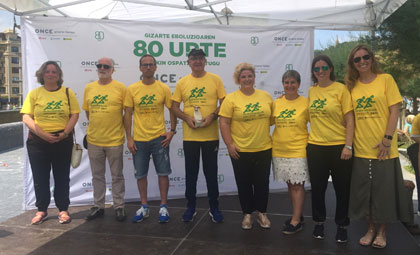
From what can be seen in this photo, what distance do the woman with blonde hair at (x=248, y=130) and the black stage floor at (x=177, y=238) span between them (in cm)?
48

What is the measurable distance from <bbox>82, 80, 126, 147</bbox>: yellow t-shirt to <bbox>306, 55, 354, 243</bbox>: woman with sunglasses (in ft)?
6.32

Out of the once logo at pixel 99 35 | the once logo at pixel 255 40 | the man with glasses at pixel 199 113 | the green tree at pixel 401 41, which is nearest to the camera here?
the man with glasses at pixel 199 113

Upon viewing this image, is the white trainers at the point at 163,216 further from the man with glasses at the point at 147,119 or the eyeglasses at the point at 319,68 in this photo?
the eyeglasses at the point at 319,68

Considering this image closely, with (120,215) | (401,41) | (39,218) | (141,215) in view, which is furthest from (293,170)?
(401,41)

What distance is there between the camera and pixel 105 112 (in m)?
3.46

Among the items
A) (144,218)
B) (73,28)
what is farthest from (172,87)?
(144,218)

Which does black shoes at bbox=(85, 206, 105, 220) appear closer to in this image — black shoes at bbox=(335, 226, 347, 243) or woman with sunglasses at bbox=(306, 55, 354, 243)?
woman with sunglasses at bbox=(306, 55, 354, 243)

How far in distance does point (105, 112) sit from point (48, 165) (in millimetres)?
866

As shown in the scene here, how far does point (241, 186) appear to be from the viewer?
327cm

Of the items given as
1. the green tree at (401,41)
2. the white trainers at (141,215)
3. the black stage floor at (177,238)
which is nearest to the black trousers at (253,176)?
the black stage floor at (177,238)

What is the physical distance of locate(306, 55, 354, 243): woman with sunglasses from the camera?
A: 2783 mm

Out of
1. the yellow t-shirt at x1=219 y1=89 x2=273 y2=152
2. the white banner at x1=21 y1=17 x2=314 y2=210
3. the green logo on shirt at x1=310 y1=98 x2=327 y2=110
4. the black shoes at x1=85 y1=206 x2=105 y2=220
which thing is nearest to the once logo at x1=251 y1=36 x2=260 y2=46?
the white banner at x1=21 y1=17 x2=314 y2=210

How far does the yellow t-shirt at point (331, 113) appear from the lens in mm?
2783

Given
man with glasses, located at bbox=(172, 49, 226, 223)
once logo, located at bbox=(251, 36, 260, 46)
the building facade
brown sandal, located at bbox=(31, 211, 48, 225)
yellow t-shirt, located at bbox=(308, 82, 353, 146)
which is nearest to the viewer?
yellow t-shirt, located at bbox=(308, 82, 353, 146)
